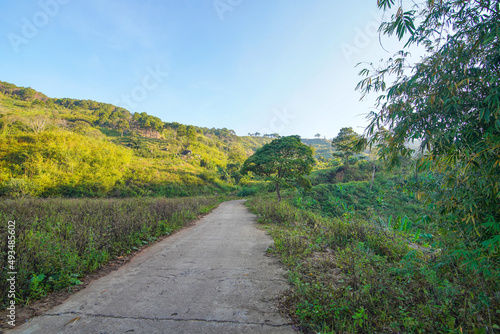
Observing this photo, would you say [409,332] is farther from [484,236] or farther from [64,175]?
[64,175]

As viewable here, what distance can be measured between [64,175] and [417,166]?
28505mm

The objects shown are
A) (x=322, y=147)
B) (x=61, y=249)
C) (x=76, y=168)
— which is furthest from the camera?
(x=322, y=147)

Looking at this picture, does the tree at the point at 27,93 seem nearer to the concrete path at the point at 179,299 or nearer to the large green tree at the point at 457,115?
the concrete path at the point at 179,299

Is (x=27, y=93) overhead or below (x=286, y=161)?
overhead

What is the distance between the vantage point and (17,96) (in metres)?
64.2

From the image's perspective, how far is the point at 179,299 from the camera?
2.81 metres

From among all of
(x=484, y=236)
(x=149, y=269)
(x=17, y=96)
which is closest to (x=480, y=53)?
(x=484, y=236)

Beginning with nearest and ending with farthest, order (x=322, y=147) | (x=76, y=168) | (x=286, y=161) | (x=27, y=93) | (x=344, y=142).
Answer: (x=286, y=161)
(x=76, y=168)
(x=344, y=142)
(x=27, y=93)
(x=322, y=147)

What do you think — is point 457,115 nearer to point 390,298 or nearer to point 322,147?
point 390,298

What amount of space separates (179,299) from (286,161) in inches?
587

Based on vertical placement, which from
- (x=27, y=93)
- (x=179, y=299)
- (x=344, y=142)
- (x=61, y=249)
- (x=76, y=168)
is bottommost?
(x=179, y=299)

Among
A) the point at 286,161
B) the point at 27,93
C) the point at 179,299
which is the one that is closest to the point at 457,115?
the point at 179,299

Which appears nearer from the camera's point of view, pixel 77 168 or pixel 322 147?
pixel 77 168

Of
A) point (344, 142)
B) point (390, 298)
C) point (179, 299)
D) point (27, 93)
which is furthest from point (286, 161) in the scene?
point (27, 93)
